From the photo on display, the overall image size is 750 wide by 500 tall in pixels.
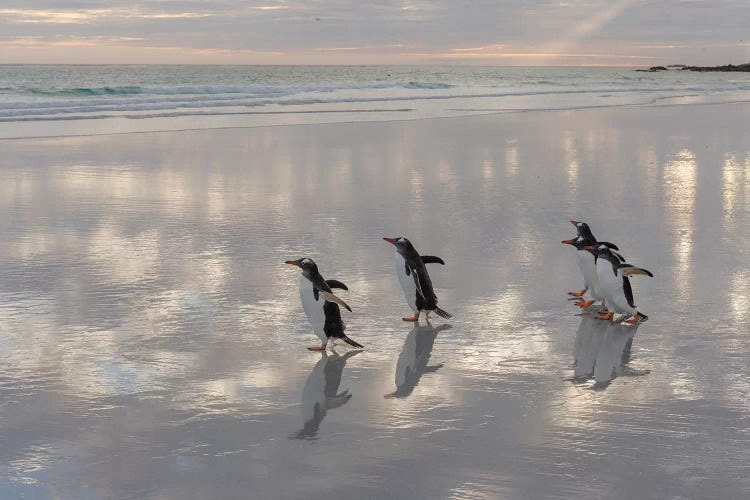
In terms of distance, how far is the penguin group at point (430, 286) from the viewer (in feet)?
21.7

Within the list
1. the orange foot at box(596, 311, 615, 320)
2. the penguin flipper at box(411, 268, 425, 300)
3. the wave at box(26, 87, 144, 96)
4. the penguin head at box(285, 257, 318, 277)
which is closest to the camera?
the penguin head at box(285, 257, 318, 277)

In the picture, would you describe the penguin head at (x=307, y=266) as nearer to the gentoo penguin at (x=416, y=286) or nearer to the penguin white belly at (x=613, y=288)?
the gentoo penguin at (x=416, y=286)

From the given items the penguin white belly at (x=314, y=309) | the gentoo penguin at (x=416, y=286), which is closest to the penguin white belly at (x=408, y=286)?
the gentoo penguin at (x=416, y=286)

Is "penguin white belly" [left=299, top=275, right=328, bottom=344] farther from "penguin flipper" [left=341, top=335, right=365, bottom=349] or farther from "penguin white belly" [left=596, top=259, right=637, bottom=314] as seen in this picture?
"penguin white belly" [left=596, top=259, right=637, bottom=314]

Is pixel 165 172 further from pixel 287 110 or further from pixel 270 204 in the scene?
pixel 287 110

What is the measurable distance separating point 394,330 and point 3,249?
4.43 m

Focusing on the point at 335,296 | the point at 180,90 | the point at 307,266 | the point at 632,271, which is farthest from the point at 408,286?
the point at 180,90

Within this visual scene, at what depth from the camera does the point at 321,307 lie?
6.58m

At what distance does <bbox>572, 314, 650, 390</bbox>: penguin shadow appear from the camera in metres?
6.06

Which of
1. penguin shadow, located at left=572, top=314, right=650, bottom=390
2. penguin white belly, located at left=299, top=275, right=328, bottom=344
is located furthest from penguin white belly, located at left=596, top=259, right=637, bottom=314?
penguin white belly, located at left=299, top=275, right=328, bottom=344

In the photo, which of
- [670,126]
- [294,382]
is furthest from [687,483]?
[670,126]

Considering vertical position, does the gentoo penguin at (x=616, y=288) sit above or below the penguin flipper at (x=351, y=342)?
above

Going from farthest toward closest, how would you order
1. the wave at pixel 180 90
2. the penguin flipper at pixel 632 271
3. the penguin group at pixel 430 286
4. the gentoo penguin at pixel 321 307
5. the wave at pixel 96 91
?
1. the wave at pixel 180 90
2. the wave at pixel 96 91
3. the penguin flipper at pixel 632 271
4. the penguin group at pixel 430 286
5. the gentoo penguin at pixel 321 307

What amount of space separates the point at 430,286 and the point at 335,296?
852 mm
